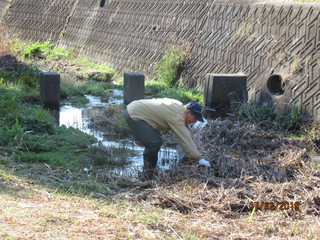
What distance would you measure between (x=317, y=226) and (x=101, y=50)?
13.5 meters

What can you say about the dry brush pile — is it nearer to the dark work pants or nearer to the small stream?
the dark work pants

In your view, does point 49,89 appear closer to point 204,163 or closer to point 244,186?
point 204,163

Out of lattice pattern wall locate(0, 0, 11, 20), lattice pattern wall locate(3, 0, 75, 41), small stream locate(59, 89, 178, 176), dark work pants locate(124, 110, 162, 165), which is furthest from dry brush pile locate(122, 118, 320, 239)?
lattice pattern wall locate(0, 0, 11, 20)

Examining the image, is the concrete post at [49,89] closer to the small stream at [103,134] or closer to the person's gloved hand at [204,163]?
the small stream at [103,134]

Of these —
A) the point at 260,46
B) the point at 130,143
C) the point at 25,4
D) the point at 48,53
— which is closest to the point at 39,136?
the point at 130,143

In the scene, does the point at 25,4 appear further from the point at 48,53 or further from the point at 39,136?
the point at 39,136

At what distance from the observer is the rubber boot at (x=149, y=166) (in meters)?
7.46

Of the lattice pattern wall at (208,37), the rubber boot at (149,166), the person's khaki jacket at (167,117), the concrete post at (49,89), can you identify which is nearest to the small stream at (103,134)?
the rubber boot at (149,166)

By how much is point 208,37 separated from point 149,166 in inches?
295

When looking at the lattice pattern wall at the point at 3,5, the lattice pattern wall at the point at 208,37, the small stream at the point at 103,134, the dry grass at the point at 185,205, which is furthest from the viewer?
the lattice pattern wall at the point at 3,5

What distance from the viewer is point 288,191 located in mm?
6852

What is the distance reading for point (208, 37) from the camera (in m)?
14.5
